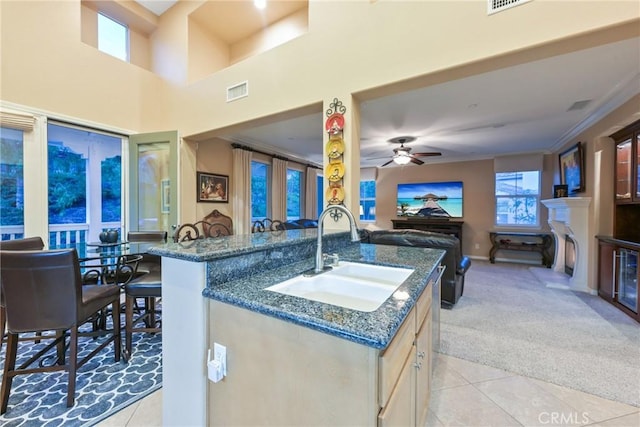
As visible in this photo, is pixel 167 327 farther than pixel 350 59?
No

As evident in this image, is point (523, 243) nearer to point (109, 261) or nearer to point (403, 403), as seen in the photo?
point (403, 403)

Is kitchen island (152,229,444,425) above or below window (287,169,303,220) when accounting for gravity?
below

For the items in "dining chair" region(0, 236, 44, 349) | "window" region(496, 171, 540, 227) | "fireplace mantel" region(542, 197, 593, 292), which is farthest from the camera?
"window" region(496, 171, 540, 227)

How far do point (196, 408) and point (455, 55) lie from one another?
9.65 feet

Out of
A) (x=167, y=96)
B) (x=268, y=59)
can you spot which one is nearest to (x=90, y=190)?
(x=167, y=96)

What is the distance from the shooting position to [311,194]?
25.6 feet

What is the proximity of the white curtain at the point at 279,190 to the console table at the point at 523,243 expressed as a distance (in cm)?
515

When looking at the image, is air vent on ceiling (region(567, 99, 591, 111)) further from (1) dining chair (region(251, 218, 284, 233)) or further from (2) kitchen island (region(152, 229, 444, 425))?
(1) dining chair (region(251, 218, 284, 233))

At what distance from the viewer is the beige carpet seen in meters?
2.04

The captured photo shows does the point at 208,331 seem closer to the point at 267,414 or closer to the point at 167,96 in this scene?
the point at 267,414

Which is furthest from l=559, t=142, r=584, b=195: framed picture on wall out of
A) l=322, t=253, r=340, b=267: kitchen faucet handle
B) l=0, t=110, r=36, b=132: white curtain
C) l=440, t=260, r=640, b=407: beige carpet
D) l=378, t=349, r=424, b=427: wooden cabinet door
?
l=0, t=110, r=36, b=132: white curtain

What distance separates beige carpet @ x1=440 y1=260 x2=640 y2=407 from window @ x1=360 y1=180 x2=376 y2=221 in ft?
15.1

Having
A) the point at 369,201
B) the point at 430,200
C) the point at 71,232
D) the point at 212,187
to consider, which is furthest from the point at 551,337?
the point at 71,232

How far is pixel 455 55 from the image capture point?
7.21 ft
